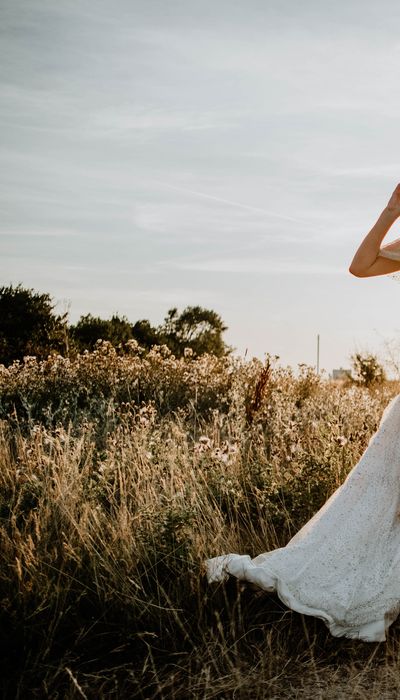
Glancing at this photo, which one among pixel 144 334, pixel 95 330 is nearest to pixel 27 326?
pixel 95 330

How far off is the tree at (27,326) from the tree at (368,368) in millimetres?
7242

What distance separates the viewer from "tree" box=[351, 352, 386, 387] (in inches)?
552

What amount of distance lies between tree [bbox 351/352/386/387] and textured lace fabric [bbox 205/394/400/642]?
10.4m

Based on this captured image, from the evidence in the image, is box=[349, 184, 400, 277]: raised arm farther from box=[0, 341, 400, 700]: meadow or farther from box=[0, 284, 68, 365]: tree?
box=[0, 284, 68, 365]: tree

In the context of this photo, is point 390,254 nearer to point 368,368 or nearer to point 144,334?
A: point 368,368

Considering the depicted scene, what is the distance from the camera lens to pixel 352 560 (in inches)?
138

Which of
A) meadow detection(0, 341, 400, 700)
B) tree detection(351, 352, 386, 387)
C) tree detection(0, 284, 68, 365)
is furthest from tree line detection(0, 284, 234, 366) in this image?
meadow detection(0, 341, 400, 700)

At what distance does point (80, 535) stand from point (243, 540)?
1.12 metres

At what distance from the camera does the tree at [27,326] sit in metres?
17.8

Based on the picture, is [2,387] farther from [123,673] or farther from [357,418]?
[123,673]

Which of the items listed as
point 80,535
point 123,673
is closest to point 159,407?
point 80,535

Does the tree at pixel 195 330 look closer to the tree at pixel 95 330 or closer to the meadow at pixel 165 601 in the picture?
the tree at pixel 95 330

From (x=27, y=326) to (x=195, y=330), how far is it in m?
13.5

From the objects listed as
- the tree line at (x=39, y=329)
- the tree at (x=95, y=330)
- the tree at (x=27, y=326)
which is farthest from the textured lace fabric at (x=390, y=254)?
the tree at (x=95, y=330)
